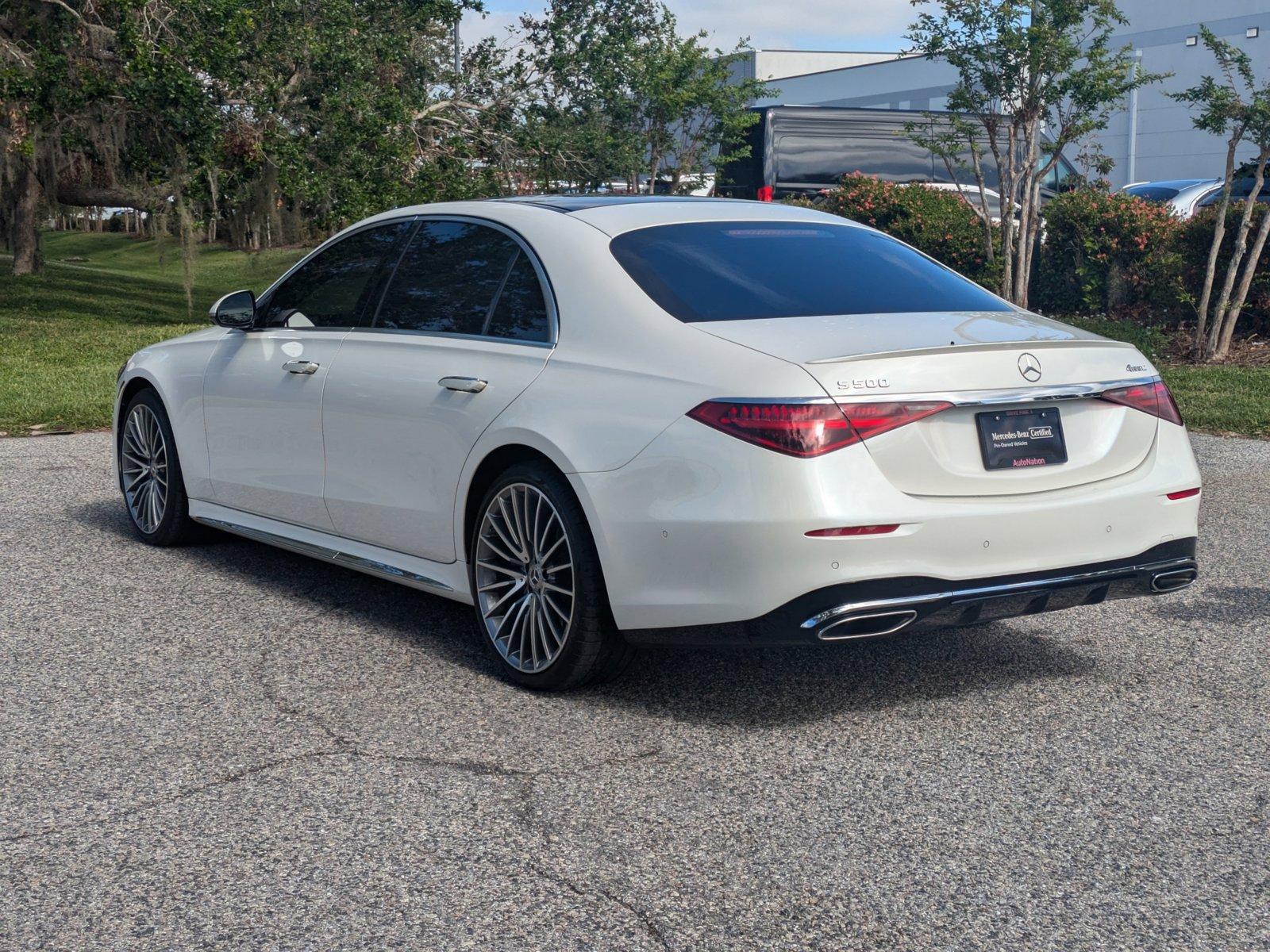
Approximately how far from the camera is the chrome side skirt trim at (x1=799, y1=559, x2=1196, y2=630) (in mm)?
4211

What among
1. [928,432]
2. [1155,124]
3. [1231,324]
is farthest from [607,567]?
[1155,124]

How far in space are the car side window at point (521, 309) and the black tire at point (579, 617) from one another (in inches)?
19.2

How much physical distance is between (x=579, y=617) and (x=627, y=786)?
757mm

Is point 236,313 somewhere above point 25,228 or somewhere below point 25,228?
below

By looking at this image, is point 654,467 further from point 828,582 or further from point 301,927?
point 301,927

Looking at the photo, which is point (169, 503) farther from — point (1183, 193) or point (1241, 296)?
point (1183, 193)

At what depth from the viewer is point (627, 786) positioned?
13.3 ft

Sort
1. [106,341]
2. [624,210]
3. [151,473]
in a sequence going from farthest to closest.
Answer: [106,341] → [151,473] → [624,210]

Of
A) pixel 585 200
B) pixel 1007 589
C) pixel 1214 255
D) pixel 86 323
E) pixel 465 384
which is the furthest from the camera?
pixel 86 323

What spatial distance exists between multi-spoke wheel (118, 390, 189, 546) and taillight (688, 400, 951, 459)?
12.1ft

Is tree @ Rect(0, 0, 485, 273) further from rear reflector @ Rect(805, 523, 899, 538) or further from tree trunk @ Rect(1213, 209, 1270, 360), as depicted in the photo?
rear reflector @ Rect(805, 523, 899, 538)

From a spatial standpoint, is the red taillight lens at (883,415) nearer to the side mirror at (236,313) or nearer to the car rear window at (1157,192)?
the side mirror at (236,313)

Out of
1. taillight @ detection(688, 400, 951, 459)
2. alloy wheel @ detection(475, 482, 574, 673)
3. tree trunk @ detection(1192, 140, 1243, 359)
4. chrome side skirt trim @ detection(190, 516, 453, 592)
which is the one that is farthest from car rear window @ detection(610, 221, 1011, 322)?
tree trunk @ detection(1192, 140, 1243, 359)

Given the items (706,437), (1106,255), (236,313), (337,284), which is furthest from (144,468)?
(1106,255)
